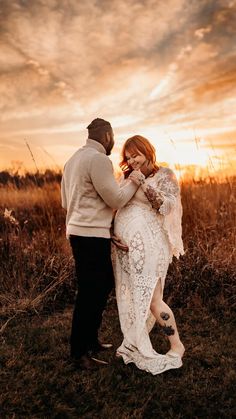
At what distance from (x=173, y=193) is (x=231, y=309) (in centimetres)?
198

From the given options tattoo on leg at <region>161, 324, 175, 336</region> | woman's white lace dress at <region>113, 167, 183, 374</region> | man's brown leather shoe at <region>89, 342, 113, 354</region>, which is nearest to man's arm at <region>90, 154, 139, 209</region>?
woman's white lace dress at <region>113, 167, 183, 374</region>

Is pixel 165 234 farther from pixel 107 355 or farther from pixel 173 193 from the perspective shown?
pixel 107 355

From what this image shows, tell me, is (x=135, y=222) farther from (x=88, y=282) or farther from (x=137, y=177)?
(x=88, y=282)

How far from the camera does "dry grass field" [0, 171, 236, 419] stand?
3152mm

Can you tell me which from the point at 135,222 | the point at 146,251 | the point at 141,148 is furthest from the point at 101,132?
the point at 146,251

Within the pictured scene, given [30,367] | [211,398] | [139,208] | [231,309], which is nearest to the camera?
[211,398]

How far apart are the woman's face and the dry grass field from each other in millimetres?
1640

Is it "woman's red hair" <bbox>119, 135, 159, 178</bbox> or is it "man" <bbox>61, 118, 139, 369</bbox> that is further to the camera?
"woman's red hair" <bbox>119, 135, 159, 178</bbox>

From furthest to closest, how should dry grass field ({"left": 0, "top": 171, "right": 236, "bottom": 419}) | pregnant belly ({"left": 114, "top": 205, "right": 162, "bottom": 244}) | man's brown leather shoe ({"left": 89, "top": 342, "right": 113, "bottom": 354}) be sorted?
man's brown leather shoe ({"left": 89, "top": 342, "right": 113, "bottom": 354})
pregnant belly ({"left": 114, "top": 205, "right": 162, "bottom": 244})
dry grass field ({"left": 0, "top": 171, "right": 236, "bottom": 419})

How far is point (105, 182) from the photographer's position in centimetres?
318

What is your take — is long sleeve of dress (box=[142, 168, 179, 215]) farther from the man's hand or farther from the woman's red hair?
the man's hand

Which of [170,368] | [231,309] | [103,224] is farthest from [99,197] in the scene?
[231,309]

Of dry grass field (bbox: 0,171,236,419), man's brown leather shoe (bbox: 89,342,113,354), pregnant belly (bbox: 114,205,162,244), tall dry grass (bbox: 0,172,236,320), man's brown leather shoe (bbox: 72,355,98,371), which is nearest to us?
dry grass field (bbox: 0,171,236,419)

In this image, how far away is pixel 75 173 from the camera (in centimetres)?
331
